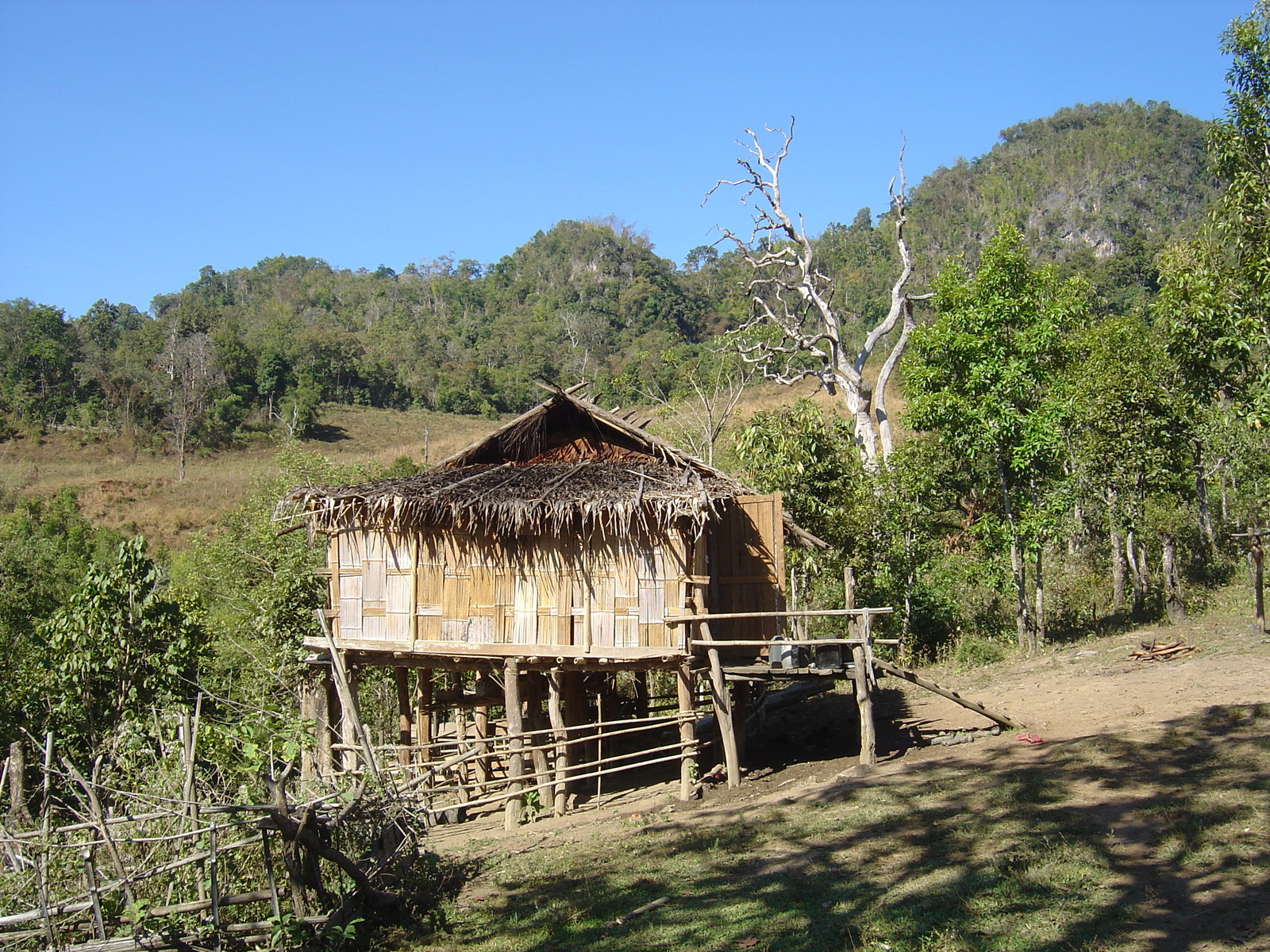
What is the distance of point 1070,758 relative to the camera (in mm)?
10594

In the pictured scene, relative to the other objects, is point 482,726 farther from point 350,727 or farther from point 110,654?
point 110,654

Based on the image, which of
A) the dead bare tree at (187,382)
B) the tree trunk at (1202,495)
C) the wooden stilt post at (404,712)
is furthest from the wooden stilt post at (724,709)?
the dead bare tree at (187,382)

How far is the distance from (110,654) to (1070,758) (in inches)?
534

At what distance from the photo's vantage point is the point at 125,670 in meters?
15.9

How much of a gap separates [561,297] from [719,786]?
6396cm

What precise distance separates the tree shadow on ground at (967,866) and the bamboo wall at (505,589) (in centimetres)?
262

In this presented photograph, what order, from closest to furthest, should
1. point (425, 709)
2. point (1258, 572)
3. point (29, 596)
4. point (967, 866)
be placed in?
1. point (967, 866)
2. point (1258, 572)
3. point (425, 709)
4. point (29, 596)

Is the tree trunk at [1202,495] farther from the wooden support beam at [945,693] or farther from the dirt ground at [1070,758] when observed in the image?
the wooden support beam at [945,693]

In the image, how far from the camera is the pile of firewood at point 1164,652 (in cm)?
1464

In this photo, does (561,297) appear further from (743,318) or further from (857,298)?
(857,298)

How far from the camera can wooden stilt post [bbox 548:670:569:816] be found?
42.4 ft

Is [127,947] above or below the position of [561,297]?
below

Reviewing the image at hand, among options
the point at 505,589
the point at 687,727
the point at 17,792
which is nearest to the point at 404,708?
the point at 505,589

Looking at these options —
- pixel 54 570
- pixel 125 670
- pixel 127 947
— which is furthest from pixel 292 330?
pixel 127 947
